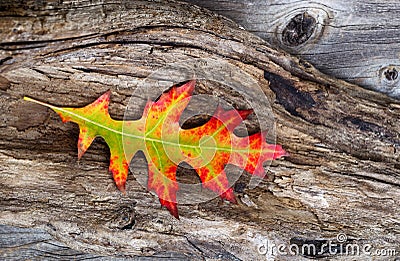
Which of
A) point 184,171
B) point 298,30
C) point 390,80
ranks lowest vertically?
point 184,171

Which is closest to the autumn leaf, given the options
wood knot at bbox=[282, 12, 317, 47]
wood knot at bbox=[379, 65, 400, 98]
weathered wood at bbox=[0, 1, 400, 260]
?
weathered wood at bbox=[0, 1, 400, 260]

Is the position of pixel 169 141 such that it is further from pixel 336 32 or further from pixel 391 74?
pixel 391 74

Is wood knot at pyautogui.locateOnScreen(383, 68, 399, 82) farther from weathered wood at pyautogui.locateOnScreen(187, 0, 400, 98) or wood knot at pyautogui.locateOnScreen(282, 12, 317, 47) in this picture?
wood knot at pyautogui.locateOnScreen(282, 12, 317, 47)

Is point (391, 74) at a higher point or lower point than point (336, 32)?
lower

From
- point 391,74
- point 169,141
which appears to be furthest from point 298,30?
point 169,141

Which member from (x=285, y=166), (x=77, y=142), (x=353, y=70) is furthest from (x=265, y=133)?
(x=77, y=142)

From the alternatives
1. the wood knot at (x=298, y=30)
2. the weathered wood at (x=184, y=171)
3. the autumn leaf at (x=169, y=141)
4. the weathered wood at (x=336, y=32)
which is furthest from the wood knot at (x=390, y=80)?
the autumn leaf at (x=169, y=141)

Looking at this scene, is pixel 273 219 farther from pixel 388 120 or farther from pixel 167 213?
pixel 388 120
